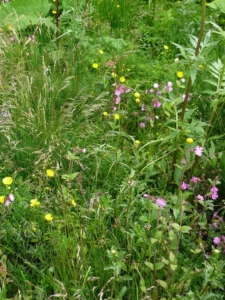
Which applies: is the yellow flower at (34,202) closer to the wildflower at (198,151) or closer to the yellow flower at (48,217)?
the yellow flower at (48,217)

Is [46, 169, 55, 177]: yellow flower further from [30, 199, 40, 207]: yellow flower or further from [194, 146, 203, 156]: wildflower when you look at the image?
[194, 146, 203, 156]: wildflower

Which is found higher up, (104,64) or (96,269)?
(104,64)

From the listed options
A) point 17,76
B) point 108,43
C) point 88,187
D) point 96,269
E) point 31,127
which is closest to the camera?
point 96,269

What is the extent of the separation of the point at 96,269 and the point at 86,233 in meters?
0.17

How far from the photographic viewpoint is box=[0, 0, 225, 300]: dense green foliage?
187cm

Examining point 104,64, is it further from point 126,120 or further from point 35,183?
point 35,183

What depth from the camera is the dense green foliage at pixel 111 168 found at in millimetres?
1869

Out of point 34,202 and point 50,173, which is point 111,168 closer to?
point 50,173

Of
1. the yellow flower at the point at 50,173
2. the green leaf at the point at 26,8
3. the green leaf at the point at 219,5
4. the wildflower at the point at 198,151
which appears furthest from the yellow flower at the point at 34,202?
the green leaf at the point at 219,5

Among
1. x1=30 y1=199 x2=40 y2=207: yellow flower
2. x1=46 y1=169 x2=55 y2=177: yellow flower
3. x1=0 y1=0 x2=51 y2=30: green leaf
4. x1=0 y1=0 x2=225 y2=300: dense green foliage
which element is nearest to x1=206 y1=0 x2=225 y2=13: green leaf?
x1=0 y1=0 x2=225 y2=300: dense green foliage

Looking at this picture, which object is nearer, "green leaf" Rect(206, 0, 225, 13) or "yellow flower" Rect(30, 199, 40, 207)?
"yellow flower" Rect(30, 199, 40, 207)

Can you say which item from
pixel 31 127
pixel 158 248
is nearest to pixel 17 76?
pixel 31 127

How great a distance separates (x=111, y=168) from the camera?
2.42 m

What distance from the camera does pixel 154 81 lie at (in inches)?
126
